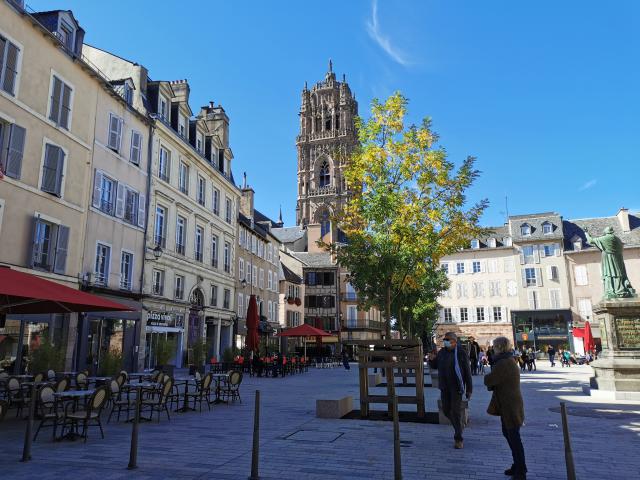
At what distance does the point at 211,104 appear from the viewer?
112ft

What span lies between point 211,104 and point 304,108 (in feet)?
225

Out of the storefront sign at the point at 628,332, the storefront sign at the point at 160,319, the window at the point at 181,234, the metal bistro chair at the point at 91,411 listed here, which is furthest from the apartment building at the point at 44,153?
the storefront sign at the point at 628,332

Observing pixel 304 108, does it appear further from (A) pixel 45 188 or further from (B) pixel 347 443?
(B) pixel 347 443

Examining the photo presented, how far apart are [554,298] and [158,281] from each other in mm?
40723

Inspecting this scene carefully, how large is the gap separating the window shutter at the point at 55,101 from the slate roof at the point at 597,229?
46.7 meters

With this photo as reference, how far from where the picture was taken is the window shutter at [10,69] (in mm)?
15336

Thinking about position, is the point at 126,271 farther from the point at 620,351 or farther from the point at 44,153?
the point at 620,351

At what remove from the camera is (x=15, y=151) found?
15.5m

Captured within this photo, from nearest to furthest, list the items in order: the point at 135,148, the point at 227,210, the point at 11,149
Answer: the point at 11,149, the point at 135,148, the point at 227,210

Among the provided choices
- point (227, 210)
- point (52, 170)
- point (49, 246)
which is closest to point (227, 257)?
point (227, 210)

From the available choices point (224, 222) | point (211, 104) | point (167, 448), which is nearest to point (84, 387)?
point (167, 448)

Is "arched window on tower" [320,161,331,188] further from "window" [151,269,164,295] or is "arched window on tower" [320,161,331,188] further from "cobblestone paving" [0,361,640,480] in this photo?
"cobblestone paving" [0,361,640,480]

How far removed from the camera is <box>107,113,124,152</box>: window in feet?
68.1

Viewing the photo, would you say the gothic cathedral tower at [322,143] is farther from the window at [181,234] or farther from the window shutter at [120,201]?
the window shutter at [120,201]
